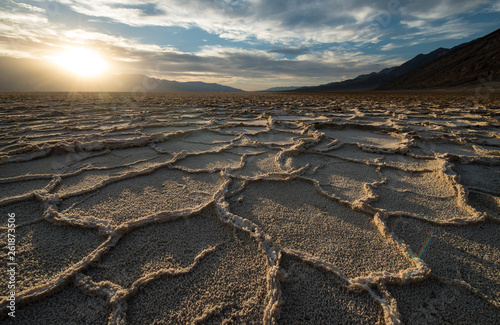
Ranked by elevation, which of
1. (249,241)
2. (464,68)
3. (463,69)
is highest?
(464,68)

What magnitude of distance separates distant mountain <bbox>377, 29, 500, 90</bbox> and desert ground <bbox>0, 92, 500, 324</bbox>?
41720 mm

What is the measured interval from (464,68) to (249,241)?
49.6 m

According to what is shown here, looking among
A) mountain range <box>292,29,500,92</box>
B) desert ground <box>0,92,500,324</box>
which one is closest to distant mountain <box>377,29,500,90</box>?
mountain range <box>292,29,500,92</box>

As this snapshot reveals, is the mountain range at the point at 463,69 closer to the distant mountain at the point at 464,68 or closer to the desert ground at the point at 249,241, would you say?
the distant mountain at the point at 464,68

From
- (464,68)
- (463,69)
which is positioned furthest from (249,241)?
(464,68)

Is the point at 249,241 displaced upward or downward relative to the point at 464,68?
downward

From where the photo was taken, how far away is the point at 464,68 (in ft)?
114

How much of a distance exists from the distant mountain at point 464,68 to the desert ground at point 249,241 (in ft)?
137

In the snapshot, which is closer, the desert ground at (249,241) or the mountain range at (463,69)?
the desert ground at (249,241)

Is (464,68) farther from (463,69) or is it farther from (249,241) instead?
(249,241)

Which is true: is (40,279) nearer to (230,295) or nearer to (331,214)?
(230,295)

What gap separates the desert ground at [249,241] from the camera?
0.90 m

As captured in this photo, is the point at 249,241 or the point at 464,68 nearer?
the point at 249,241

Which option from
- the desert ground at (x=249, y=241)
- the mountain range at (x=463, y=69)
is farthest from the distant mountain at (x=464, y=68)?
the desert ground at (x=249, y=241)
